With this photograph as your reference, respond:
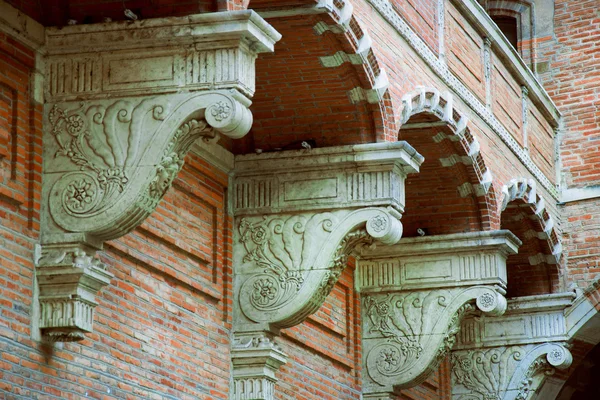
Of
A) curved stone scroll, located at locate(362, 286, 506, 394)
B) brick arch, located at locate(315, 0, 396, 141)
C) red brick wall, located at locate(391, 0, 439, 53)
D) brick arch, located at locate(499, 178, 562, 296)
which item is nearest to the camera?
brick arch, located at locate(315, 0, 396, 141)

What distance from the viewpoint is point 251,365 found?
457 inches

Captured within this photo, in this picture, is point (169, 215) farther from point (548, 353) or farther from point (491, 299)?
point (548, 353)

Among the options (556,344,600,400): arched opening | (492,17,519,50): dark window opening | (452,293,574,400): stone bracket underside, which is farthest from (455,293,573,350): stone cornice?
(492,17,519,50): dark window opening

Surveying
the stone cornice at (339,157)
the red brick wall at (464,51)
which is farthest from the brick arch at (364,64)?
the red brick wall at (464,51)

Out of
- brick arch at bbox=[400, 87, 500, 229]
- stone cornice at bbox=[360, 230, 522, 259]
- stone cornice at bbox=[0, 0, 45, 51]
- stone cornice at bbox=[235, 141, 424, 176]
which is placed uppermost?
brick arch at bbox=[400, 87, 500, 229]

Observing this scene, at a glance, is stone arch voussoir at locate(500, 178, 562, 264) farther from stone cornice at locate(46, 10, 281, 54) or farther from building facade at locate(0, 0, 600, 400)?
stone cornice at locate(46, 10, 281, 54)

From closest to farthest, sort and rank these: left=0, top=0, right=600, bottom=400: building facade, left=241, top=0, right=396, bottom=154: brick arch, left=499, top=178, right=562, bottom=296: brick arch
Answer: left=0, top=0, right=600, bottom=400: building facade → left=241, top=0, right=396, bottom=154: brick arch → left=499, top=178, right=562, bottom=296: brick arch

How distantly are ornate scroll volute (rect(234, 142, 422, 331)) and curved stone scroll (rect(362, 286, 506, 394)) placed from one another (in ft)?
8.12

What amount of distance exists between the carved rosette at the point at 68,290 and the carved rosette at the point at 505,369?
7.83 metres

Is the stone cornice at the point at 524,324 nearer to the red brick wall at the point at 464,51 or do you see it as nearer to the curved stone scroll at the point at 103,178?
the red brick wall at the point at 464,51

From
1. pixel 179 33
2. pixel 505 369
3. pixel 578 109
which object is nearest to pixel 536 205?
pixel 505 369

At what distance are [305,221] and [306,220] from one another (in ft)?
0.04

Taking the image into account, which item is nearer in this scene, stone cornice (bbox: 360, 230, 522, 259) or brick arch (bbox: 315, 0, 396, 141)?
brick arch (bbox: 315, 0, 396, 141)

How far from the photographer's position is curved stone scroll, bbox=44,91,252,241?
896 centimetres
